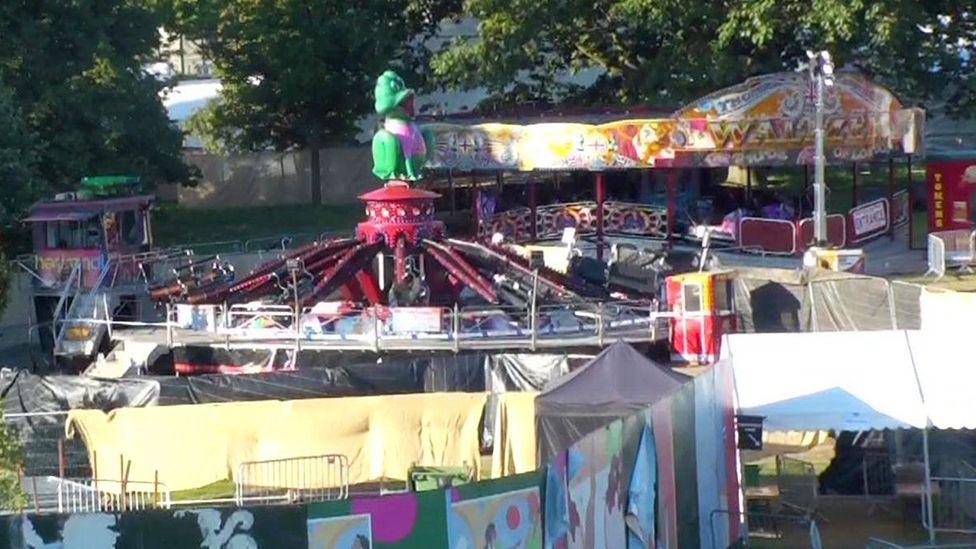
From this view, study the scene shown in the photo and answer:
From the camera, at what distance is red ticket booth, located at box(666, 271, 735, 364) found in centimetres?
2773

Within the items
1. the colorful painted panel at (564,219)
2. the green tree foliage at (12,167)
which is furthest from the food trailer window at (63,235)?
the colorful painted panel at (564,219)

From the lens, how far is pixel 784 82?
129ft

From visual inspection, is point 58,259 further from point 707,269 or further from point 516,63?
point 516,63

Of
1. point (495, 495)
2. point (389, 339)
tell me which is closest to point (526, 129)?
point (389, 339)

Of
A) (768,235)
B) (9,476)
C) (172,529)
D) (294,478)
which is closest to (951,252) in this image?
(768,235)

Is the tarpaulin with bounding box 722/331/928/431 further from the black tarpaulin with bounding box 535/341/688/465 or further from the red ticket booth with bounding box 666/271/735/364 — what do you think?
the red ticket booth with bounding box 666/271/735/364

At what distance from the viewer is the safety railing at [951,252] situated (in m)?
33.1

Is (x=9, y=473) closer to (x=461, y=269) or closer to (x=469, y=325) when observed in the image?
(x=469, y=325)

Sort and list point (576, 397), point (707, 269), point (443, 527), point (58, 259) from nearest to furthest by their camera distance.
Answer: point (443, 527)
point (576, 397)
point (707, 269)
point (58, 259)

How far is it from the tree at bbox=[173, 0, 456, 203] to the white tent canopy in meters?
31.9

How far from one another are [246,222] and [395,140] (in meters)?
17.2

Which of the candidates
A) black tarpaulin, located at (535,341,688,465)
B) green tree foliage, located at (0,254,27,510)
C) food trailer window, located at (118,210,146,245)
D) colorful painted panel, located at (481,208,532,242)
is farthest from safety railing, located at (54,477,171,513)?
colorful painted panel, located at (481,208,532,242)

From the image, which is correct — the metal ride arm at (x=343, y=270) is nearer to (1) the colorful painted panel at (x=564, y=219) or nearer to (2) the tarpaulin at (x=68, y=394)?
(2) the tarpaulin at (x=68, y=394)

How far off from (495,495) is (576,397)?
199 inches
